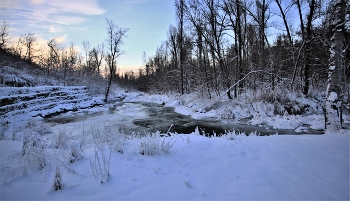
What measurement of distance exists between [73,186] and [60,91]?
16734 mm

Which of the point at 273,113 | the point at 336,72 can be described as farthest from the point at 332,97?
the point at 273,113

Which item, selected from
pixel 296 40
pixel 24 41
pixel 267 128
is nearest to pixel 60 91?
pixel 267 128

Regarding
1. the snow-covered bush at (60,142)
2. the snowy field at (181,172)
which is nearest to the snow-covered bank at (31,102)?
the snow-covered bush at (60,142)

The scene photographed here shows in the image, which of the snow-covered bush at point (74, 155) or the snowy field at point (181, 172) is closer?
the snowy field at point (181, 172)

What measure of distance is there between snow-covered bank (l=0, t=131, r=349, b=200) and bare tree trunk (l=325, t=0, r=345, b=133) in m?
2.28

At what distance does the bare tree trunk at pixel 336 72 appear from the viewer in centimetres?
506

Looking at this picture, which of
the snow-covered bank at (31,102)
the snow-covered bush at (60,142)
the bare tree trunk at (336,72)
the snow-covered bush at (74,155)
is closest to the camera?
the snow-covered bush at (74,155)

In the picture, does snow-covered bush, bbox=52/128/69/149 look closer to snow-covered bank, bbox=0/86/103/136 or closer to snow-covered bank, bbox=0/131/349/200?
snow-covered bank, bbox=0/131/349/200

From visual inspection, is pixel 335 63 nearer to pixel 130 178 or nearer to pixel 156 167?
pixel 156 167

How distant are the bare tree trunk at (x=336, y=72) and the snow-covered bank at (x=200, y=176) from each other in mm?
2285

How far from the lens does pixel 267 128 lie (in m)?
8.23

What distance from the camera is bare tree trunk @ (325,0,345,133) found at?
5.06 metres

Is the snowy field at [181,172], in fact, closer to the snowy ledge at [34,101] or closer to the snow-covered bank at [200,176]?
the snow-covered bank at [200,176]

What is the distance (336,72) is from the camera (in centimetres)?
512
